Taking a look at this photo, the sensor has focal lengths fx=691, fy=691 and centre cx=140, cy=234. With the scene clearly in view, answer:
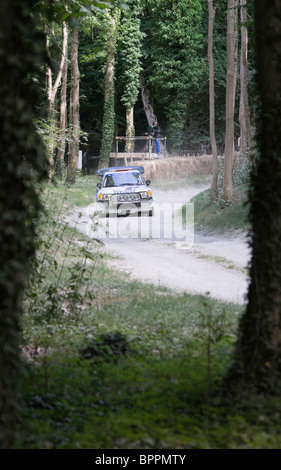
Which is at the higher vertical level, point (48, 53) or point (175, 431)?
point (48, 53)

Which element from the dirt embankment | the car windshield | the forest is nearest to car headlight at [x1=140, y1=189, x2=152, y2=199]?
the car windshield

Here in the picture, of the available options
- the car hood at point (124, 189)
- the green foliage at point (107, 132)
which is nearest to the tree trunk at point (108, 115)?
the green foliage at point (107, 132)

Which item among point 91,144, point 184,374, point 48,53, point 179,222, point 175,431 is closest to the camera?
point 175,431

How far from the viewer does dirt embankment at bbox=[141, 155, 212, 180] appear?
138 feet

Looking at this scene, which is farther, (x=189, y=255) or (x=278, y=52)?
(x=189, y=255)

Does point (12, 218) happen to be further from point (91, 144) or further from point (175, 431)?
point (91, 144)

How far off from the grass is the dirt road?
194 cm

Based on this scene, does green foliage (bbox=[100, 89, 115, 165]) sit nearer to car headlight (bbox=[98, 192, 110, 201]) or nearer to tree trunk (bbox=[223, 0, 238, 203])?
car headlight (bbox=[98, 192, 110, 201])

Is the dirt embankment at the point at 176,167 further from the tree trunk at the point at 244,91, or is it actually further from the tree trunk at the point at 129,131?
the tree trunk at the point at 244,91

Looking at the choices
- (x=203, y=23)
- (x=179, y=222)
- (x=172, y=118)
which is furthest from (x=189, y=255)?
(x=203, y=23)

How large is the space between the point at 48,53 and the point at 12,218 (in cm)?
230

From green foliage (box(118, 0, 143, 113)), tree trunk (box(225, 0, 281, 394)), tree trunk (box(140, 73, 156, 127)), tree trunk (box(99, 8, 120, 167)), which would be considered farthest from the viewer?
tree trunk (box(140, 73, 156, 127))

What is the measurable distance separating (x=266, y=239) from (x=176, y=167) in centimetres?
3877
